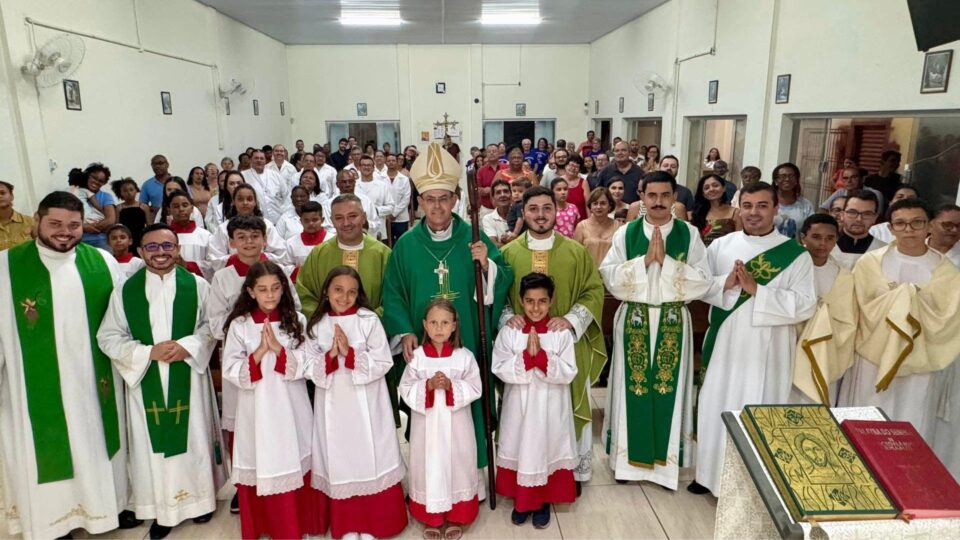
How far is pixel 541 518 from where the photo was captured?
317cm

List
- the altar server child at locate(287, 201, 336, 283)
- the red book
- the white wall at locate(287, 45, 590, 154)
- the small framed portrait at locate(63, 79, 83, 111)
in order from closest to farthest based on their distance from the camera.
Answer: the red book, the altar server child at locate(287, 201, 336, 283), the small framed portrait at locate(63, 79, 83, 111), the white wall at locate(287, 45, 590, 154)

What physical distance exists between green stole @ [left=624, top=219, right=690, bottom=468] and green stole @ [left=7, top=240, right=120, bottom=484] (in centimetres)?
274

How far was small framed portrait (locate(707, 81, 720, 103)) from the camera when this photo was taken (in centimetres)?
856

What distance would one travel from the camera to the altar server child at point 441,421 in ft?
9.37

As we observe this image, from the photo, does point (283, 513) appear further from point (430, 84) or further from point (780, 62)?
point (430, 84)

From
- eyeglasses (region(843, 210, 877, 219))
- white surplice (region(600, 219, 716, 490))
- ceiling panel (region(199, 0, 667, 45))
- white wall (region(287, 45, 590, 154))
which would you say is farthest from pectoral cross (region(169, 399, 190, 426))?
white wall (region(287, 45, 590, 154))

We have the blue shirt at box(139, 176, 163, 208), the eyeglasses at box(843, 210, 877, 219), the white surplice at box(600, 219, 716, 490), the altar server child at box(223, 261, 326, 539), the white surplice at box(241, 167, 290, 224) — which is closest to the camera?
the altar server child at box(223, 261, 326, 539)

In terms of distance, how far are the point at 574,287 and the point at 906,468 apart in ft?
6.18

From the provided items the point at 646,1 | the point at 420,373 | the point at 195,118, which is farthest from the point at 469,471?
the point at 646,1

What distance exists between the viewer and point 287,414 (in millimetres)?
2838

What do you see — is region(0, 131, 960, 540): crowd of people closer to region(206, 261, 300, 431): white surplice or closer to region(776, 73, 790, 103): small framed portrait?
region(206, 261, 300, 431): white surplice

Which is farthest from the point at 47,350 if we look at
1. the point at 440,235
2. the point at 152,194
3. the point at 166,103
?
the point at 166,103

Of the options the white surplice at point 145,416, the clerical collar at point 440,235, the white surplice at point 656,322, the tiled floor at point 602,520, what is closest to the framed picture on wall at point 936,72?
the white surplice at point 656,322

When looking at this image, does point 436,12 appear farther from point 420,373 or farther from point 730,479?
point 730,479
